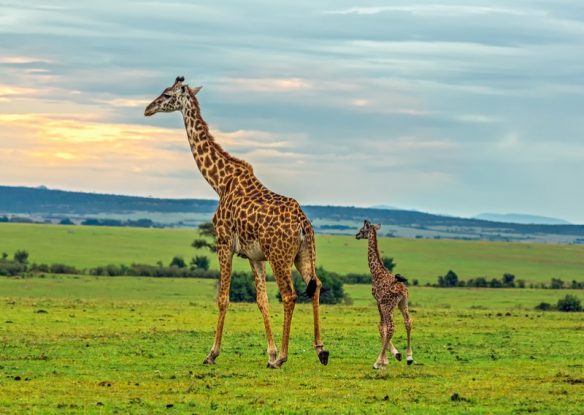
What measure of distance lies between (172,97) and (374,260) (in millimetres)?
5143

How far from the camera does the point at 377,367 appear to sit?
66.2 ft

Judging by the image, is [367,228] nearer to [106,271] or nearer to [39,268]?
[106,271]

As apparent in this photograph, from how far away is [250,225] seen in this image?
68.1 ft

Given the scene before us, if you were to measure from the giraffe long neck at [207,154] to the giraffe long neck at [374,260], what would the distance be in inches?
103

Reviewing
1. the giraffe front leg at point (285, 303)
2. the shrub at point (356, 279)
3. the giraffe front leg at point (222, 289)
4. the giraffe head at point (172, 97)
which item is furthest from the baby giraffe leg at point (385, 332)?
the shrub at point (356, 279)

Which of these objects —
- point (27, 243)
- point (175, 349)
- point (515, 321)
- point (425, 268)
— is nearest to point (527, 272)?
point (425, 268)

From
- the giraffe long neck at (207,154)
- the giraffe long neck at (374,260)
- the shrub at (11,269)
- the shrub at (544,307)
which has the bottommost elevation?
the shrub at (11,269)

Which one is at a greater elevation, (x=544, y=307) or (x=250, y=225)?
(x=250, y=225)

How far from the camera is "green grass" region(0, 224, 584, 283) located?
101750 millimetres

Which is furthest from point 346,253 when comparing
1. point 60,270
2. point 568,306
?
point 568,306

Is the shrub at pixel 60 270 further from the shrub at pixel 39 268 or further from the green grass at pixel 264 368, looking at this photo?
the green grass at pixel 264 368

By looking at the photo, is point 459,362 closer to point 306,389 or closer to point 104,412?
point 306,389

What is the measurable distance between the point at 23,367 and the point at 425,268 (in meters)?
89.6

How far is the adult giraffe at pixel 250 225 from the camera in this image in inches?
802
